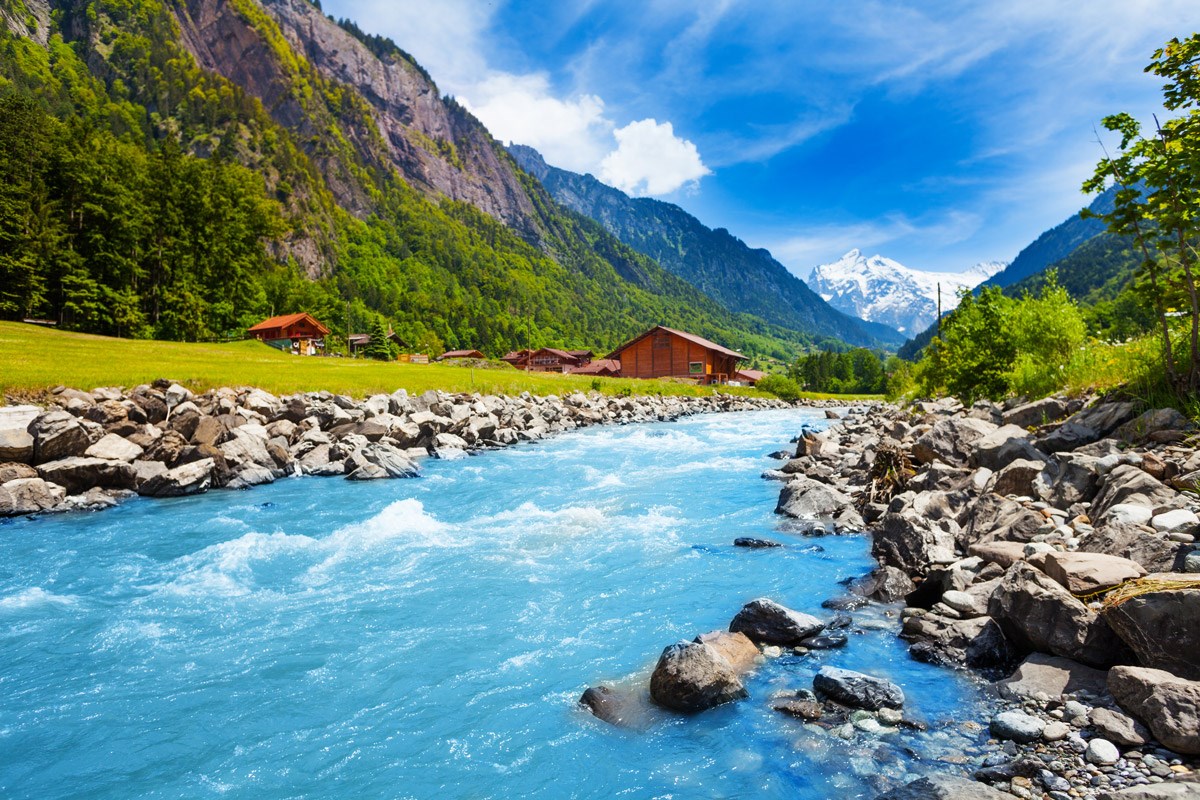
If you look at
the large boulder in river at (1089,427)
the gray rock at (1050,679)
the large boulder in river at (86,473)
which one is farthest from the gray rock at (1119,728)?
the large boulder in river at (86,473)

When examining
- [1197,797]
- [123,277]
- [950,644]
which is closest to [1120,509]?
[950,644]

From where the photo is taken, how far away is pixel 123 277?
56.6 metres

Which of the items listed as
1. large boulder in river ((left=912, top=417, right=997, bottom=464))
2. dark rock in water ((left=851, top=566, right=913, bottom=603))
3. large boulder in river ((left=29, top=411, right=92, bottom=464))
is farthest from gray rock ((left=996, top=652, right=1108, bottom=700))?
large boulder in river ((left=29, top=411, right=92, bottom=464))

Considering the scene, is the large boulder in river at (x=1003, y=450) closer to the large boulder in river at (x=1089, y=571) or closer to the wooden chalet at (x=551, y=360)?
the large boulder in river at (x=1089, y=571)

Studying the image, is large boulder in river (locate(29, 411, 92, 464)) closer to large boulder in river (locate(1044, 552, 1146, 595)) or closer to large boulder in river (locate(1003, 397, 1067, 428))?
large boulder in river (locate(1044, 552, 1146, 595))

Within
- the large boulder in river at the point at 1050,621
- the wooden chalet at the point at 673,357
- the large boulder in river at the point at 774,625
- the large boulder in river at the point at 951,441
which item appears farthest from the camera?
the wooden chalet at the point at 673,357

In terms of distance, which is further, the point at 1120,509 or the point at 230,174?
the point at 230,174

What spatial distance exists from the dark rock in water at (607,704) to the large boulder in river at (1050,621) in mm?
4593

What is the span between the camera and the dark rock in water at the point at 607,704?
6.48 meters

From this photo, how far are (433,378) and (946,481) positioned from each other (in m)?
36.5

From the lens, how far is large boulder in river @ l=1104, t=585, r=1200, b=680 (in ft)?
17.6

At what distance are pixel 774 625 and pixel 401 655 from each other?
16.7 ft

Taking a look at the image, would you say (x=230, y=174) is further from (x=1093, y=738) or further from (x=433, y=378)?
(x=1093, y=738)

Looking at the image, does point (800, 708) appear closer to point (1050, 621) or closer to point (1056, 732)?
point (1056, 732)
